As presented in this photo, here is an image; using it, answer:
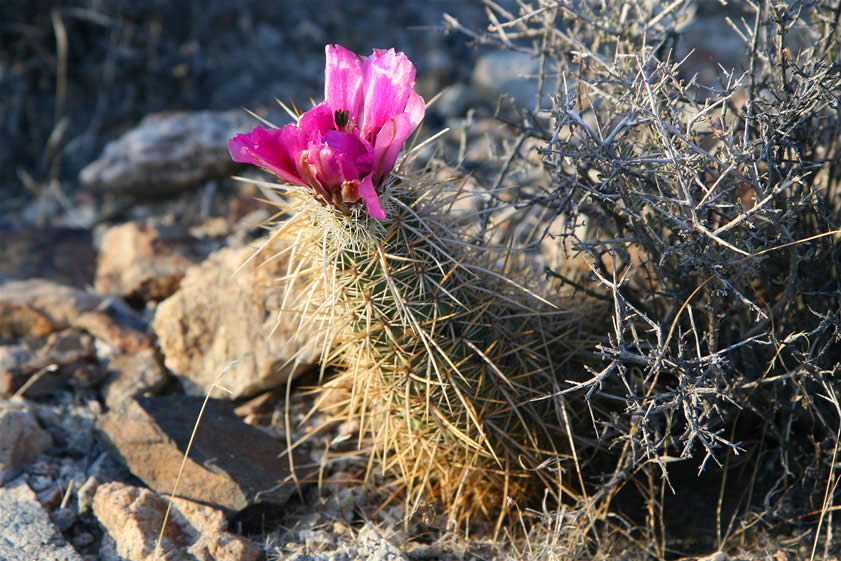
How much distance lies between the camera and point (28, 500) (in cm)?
233

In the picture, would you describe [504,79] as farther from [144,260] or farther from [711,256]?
[711,256]

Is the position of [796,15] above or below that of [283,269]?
above

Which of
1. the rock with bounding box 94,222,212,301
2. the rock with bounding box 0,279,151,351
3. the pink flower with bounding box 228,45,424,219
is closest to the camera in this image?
the pink flower with bounding box 228,45,424,219

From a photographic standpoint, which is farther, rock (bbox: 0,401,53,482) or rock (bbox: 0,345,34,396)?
rock (bbox: 0,345,34,396)

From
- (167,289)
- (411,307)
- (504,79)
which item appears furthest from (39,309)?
(504,79)

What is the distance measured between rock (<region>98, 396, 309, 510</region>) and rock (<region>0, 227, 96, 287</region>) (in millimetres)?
1409

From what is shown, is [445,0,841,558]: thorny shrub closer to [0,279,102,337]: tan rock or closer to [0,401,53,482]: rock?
[0,401,53,482]: rock

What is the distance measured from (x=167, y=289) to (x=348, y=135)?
191 cm

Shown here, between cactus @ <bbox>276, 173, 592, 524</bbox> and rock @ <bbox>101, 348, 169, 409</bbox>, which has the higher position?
cactus @ <bbox>276, 173, 592, 524</bbox>

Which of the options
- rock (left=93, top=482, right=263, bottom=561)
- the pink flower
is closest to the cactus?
the pink flower

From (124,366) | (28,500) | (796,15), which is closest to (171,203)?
(124,366)

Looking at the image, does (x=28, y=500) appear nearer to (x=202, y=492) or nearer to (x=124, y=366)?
(x=202, y=492)

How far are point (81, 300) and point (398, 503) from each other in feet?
5.48

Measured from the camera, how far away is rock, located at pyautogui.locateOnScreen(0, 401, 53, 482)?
2.46m
